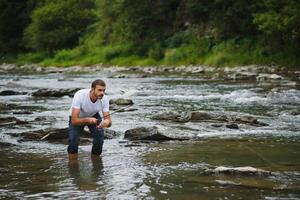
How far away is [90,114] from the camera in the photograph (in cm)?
1007

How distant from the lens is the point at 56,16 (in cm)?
6694

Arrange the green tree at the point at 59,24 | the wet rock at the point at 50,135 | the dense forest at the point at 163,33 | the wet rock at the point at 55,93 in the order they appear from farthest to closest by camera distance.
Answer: the green tree at the point at 59,24 < the dense forest at the point at 163,33 < the wet rock at the point at 55,93 < the wet rock at the point at 50,135

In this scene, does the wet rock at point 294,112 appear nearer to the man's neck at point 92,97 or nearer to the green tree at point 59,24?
the man's neck at point 92,97

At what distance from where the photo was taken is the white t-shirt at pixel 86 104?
9.76 metres

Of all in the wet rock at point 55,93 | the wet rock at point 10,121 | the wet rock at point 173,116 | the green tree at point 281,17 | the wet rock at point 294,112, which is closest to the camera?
the wet rock at point 10,121

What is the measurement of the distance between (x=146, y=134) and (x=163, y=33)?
41.6 meters

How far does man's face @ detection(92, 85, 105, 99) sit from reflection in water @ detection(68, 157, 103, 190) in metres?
1.22

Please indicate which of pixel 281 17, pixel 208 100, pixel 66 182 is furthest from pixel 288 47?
pixel 66 182

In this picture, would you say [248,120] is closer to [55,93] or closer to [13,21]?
[55,93]

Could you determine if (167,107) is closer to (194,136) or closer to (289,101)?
(289,101)

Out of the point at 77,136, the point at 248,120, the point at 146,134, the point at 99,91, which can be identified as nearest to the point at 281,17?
the point at 248,120

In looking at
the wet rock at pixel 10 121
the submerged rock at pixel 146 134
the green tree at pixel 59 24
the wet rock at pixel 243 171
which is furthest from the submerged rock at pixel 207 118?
the green tree at pixel 59 24

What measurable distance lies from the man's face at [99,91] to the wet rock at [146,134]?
2.88m

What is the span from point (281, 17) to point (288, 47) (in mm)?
5114
